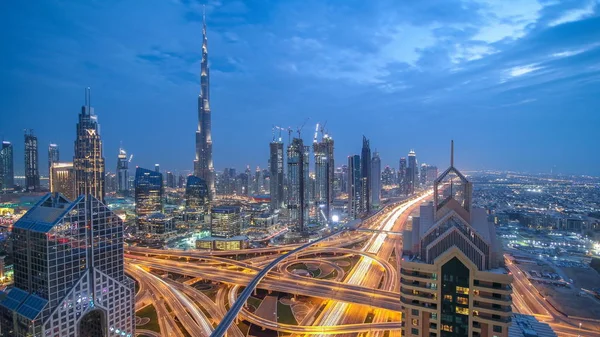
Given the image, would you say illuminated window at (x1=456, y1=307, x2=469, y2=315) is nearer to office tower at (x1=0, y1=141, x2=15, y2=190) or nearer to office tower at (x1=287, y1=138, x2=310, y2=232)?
office tower at (x1=287, y1=138, x2=310, y2=232)

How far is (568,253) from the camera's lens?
228 ft

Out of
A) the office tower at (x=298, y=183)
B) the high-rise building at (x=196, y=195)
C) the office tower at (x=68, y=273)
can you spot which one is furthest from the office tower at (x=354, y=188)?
the office tower at (x=68, y=273)

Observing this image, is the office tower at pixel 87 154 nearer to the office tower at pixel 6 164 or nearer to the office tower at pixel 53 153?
the office tower at pixel 6 164

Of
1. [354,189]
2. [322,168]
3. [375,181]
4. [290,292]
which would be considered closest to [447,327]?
[290,292]

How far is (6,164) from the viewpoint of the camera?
15525 cm

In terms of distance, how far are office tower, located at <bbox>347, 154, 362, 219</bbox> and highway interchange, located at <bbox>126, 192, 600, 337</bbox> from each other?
52642mm

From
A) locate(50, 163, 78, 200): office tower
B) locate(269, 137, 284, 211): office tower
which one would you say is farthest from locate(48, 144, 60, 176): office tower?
locate(269, 137, 284, 211): office tower

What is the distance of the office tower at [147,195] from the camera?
128 meters

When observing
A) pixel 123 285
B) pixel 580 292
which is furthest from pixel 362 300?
pixel 580 292

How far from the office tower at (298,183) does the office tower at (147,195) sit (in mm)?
56230

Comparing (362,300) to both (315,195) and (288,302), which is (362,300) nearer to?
(288,302)

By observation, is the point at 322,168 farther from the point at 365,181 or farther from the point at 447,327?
the point at 447,327

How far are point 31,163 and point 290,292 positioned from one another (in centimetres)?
16846

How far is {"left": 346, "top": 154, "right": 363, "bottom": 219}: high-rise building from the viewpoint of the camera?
134 m
